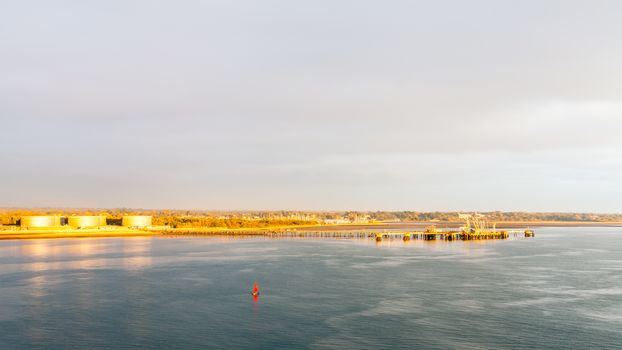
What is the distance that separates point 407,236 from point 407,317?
111 m

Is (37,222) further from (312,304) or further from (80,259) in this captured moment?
(312,304)

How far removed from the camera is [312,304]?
50406 millimetres

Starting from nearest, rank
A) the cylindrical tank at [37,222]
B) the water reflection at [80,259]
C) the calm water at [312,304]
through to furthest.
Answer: the calm water at [312,304] < the water reflection at [80,259] < the cylindrical tank at [37,222]

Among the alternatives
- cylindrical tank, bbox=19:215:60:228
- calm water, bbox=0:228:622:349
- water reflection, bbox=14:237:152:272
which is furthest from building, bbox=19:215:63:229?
calm water, bbox=0:228:622:349

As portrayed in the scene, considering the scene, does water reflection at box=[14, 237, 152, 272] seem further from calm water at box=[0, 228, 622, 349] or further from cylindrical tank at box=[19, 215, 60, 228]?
cylindrical tank at box=[19, 215, 60, 228]

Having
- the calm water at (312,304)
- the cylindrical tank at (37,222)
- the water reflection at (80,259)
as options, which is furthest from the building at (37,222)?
the calm water at (312,304)

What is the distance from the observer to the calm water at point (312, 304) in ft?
125

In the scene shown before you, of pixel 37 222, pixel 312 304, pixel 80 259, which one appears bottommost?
pixel 312 304

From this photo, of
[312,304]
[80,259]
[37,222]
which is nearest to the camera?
[312,304]

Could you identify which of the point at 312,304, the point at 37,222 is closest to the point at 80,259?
the point at 312,304

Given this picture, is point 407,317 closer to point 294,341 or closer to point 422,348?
point 422,348

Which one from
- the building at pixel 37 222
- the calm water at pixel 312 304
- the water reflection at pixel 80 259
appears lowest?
the calm water at pixel 312 304

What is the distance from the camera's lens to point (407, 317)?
44.6 metres

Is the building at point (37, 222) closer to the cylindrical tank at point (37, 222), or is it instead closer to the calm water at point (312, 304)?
the cylindrical tank at point (37, 222)
